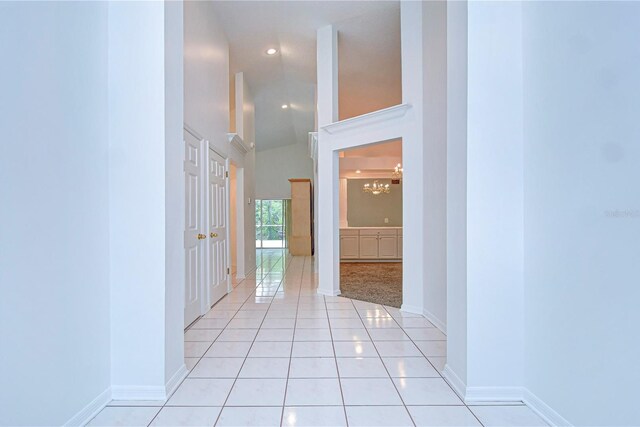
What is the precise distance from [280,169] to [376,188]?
5061 mm

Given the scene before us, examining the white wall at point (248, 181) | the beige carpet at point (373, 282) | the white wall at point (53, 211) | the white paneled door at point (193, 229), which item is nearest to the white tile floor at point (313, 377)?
the white paneled door at point (193, 229)

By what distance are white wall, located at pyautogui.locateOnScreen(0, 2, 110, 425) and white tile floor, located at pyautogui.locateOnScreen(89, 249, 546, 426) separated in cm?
48

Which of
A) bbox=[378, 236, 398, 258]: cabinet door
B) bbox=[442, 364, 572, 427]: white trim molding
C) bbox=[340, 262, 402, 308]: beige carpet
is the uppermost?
bbox=[378, 236, 398, 258]: cabinet door

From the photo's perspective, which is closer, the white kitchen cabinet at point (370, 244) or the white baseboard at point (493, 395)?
the white baseboard at point (493, 395)

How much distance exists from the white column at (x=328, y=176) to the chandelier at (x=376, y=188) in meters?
4.47

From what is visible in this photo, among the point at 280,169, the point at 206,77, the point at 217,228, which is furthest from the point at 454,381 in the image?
the point at 280,169

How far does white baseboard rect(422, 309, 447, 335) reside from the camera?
3.26 meters

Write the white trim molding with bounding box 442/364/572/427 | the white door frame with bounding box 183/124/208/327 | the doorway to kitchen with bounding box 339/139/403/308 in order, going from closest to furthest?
the white trim molding with bounding box 442/364/572/427
the white door frame with bounding box 183/124/208/327
the doorway to kitchen with bounding box 339/139/403/308

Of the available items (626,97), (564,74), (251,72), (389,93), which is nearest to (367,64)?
(389,93)

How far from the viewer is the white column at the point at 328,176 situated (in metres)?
4.87

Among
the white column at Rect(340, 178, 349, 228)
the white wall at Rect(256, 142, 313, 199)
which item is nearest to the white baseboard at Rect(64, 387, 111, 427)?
the white column at Rect(340, 178, 349, 228)

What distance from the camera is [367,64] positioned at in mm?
5961

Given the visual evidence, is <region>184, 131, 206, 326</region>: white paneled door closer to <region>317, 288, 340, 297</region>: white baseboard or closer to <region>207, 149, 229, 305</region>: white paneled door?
<region>207, 149, 229, 305</region>: white paneled door

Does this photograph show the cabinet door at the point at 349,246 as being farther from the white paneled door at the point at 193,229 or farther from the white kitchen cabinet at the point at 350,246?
the white paneled door at the point at 193,229
